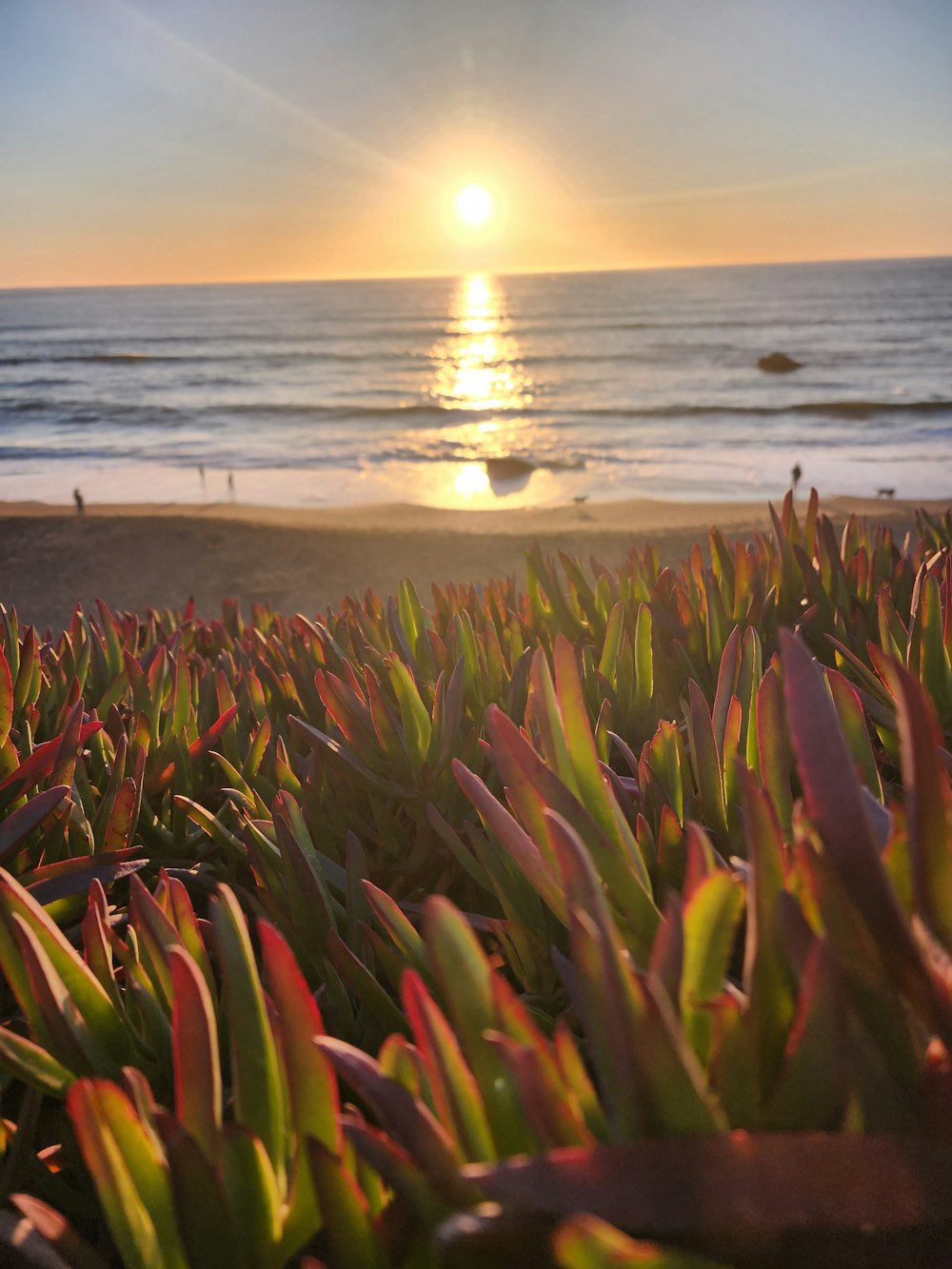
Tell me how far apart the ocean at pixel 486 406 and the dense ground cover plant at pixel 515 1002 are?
12.5m

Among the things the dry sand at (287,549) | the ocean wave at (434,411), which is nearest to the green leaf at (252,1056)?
the dry sand at (287,549)

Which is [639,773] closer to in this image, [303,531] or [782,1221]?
[782,1221]

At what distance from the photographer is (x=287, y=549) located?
28.6 feet

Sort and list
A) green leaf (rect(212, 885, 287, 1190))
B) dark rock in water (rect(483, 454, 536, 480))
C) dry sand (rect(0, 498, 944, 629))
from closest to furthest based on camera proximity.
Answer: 1. green leaf (rect(212, 885, 287, 1190))
2. dry sand (rect(0, 498, 944, 629))
3. dark rock in water (rect(483, 454, 536, 480))

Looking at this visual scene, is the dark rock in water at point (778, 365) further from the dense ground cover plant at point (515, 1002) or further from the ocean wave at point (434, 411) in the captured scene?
the dense ground cover plant at point (515, 1002)

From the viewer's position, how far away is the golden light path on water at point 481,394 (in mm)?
15880

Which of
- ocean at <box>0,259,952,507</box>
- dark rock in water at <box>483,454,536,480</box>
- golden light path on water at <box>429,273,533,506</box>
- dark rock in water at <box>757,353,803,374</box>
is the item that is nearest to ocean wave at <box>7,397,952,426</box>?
ocean at <box>0,259,952,507</box>

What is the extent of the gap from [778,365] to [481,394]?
401 inches

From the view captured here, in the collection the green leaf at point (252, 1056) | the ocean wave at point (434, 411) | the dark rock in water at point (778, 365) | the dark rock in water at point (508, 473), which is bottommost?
the green leaf at point (252, 1056)

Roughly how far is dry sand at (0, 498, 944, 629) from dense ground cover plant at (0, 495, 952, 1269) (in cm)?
543

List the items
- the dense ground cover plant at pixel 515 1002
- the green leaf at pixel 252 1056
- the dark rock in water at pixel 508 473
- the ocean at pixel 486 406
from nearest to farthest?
the dense ground cover plant at pixel 515 1002 → the green leaf at pixel 252 1056 → the dark rock in water at pixel 508 473 → the ocean at pixel 486 406

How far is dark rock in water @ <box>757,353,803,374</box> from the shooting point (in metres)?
30.3

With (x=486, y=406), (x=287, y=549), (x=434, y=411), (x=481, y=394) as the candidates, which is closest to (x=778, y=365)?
(x=481, y=394)

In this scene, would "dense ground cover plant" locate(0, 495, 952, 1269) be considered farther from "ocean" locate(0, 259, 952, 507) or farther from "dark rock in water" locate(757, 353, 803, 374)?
"dark rock in water" locate(757, 353, 803, 374)
